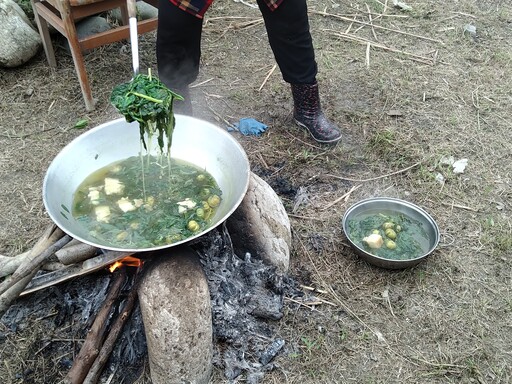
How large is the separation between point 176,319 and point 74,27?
117 inches

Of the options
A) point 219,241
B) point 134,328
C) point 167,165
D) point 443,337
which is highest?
point 167,165

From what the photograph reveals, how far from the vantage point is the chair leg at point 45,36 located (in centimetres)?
475

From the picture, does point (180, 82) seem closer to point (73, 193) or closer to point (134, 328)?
point (73, 193)

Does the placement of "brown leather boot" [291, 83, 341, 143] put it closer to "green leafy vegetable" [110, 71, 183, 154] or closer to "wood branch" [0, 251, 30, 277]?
"green leafy vegetable" [110, 71, 183, 154]

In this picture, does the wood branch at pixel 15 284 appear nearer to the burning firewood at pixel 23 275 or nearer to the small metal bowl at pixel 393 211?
the burning firewood at pixel 23 275

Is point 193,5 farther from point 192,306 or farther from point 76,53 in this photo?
point 192,306

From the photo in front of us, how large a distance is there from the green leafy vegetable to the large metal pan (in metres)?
0.24

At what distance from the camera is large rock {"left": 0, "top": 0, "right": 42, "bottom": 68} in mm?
4781

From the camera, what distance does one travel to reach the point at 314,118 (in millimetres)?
4145

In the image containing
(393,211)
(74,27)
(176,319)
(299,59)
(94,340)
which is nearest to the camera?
(176,319)

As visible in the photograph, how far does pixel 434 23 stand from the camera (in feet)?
19.1

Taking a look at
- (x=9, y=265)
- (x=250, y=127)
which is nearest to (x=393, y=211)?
(x=250, y=127)

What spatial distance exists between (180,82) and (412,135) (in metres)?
2.00

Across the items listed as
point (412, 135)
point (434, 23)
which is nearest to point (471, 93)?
point (412, 135)
